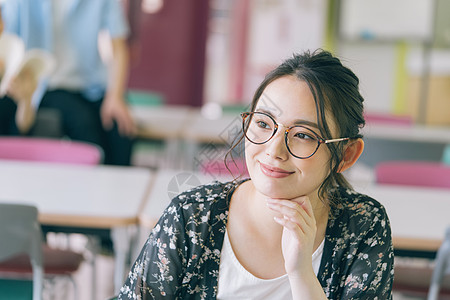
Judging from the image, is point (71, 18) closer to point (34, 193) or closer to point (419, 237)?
point (34, 193)

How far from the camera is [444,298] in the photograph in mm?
2398

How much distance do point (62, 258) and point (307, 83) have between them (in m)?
1.64

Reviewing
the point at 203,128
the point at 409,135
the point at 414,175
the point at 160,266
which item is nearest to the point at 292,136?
the point at 160,266

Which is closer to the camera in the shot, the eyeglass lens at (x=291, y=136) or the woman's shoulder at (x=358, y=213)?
the eyeglass lens at (x=291, y=136)

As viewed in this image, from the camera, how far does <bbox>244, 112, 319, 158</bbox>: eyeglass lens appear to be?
1.21 metres

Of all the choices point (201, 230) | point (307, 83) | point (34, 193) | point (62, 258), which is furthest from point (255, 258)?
point (62, 258)

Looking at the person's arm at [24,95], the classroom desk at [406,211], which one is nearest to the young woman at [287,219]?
the classroom desk at [406,211]

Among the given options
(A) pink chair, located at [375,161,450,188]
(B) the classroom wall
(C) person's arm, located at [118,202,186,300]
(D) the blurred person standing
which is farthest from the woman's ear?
(B) the classroom wall

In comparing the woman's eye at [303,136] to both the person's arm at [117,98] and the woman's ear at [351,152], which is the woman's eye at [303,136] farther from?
the person's arm at [117,98]

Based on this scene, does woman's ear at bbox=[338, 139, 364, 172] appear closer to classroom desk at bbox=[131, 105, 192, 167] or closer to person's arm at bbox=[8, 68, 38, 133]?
person's arm at bbox=[8, 68, 38, 133]

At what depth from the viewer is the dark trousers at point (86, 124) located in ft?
12.3

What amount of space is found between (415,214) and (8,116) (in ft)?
7.72

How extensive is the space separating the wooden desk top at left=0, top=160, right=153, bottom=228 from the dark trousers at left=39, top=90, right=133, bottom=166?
867 millimetres

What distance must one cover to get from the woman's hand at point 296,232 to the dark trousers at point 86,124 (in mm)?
2712
